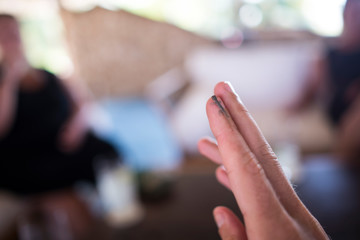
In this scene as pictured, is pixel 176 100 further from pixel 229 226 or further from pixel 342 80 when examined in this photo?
pixel 229 226

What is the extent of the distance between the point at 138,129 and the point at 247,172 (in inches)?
129

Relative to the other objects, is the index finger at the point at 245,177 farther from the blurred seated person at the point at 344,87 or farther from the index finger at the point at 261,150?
the blurred seated person at the point at 344,87

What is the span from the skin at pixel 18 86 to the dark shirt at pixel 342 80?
1.44 meters

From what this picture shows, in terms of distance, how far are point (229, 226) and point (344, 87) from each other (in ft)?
5.71

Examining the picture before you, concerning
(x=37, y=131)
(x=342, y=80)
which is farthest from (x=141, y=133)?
(x=342, y=80)

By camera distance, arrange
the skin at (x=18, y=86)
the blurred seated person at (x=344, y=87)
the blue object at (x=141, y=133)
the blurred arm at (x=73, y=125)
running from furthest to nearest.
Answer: the blue object at (x=141, y=133), the blurred arm at (x=73, y=125), the blurred seated person at (x=344, y=87), the skin at (x=18, y=86)

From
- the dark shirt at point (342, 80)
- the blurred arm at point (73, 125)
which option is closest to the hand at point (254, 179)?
the blurred arm at point (73, 125)

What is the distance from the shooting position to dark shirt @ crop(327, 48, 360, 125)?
5.69 ft

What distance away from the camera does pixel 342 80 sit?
1795 mm

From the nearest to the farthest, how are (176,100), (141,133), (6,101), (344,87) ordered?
(6,101) → (344,87) → (176,100) → (141,133)

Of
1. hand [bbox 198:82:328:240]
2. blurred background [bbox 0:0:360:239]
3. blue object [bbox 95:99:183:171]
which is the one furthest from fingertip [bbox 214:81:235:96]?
blue object [bbox 95:99:183:171]

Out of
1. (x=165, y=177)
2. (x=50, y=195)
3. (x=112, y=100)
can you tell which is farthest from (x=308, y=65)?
(x=112, y=100)

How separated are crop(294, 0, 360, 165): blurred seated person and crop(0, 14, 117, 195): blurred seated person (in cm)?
123

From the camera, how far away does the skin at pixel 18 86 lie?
1414 mm
